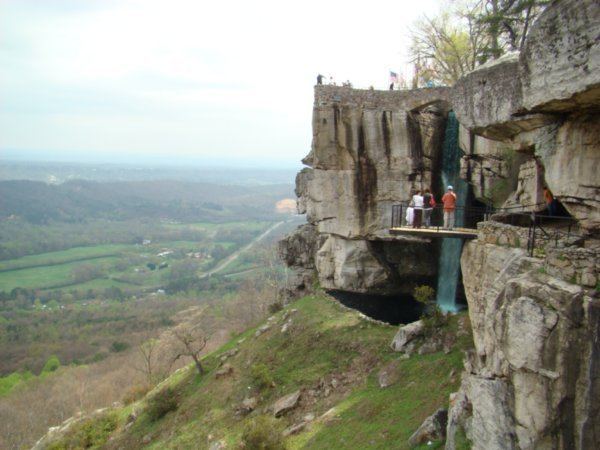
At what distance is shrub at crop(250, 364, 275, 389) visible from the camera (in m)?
22.3

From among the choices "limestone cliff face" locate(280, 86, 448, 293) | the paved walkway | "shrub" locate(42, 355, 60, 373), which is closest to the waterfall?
"limestone cliff face" locate(280, 86, 448, 293)

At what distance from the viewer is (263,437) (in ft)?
54.6

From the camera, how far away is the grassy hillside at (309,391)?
55.0 ft

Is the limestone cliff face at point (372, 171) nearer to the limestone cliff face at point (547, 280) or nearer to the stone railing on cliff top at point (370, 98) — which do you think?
the stone railing on cliff top at point (370, 98)

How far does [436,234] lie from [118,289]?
112 meters

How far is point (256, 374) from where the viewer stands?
74.4 ft

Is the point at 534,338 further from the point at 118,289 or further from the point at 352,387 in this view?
the point at 118,289

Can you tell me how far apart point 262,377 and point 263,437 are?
5.88 m

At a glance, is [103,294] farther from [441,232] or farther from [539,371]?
[539,371]

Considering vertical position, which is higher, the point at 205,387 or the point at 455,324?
the point at 455,324

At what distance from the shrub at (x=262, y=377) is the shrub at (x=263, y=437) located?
16.4 feet

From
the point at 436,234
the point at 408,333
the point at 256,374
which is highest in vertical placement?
the point at 436,234

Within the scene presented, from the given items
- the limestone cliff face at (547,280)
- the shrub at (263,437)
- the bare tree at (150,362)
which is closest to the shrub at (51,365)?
the bare tree at (150,362)

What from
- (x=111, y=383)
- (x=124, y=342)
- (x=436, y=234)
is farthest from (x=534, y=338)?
(x=124, y=342)
